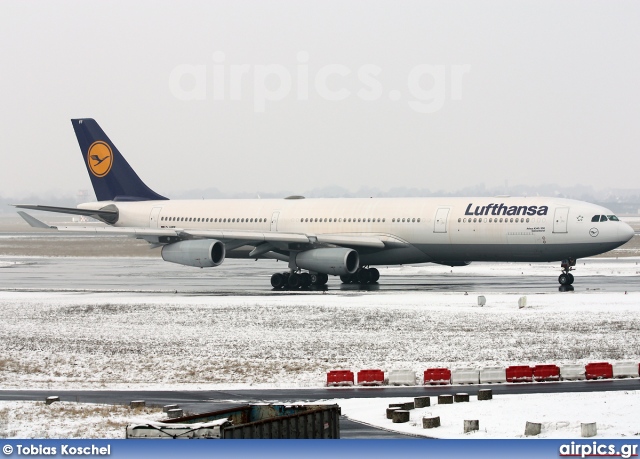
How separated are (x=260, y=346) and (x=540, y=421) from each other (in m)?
13.4

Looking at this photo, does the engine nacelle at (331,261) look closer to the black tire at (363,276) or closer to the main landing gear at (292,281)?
the main landing gear at (292,281)

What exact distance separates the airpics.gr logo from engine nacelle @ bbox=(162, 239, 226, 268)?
40.1 ft

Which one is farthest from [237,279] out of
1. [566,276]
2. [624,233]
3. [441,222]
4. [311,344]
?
[311,344]

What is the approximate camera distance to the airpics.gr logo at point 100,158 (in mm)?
59969

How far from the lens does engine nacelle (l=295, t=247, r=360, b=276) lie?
47375mm

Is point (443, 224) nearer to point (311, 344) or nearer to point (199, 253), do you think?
point (199, 253)

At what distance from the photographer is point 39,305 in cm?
4175

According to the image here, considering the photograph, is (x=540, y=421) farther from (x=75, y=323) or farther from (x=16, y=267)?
(x=16, y=267)

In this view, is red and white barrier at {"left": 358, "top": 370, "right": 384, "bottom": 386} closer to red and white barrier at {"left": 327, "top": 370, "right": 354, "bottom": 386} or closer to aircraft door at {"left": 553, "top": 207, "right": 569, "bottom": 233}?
red and white barrier at {"left": 327, "top": 370, "right": 354, "bottom": 386}

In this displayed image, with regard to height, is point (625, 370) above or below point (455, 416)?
above

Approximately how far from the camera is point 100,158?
2365 inches

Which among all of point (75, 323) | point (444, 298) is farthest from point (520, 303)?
point (75, 323)

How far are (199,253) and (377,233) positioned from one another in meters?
9.07

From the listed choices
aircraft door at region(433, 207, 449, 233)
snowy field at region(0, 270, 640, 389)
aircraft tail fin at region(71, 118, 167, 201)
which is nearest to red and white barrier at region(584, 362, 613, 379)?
snowy field at region(0, 270, 640, 389)
